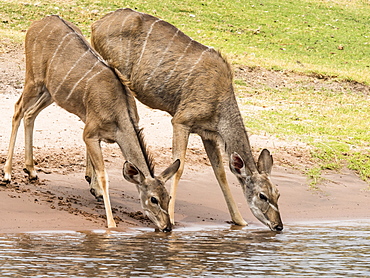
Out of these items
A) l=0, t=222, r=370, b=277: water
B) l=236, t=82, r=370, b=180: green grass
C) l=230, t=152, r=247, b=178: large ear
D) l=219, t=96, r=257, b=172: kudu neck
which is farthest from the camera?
l=236, t=82, r=370, b=180: green grass

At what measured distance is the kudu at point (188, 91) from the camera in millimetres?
8125

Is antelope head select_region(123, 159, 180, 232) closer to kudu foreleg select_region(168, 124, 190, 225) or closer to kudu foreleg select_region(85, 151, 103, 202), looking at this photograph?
kudu foreleg select_region(168, 124, 190, 225)

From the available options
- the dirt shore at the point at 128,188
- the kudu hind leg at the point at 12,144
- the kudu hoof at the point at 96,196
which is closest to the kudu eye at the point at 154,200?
the dirt shore at the point at 128,188

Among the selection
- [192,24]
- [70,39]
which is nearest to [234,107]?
[70,39]

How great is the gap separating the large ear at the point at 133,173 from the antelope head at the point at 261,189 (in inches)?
42.7

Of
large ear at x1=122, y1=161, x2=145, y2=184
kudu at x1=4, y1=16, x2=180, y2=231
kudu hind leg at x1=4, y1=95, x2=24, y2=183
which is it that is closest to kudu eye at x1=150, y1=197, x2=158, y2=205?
kudu at x1=4, y1=16, x2=180, y2=231

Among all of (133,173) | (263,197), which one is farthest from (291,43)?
(133,173)

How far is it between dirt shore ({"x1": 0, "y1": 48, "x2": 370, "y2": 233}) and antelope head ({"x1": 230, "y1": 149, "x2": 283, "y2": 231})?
520 millimetres

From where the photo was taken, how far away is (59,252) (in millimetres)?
5926

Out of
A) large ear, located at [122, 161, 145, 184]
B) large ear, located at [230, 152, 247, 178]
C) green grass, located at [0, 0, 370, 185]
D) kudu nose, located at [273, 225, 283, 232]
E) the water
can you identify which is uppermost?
green grass, located at [0, 0, 370, 185]

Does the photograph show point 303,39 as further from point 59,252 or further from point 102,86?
point 59,252

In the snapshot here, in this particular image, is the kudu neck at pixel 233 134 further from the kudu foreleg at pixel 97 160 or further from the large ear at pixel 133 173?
the kudu foreleg at pixel 97 160

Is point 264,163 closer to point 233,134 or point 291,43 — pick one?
point 233,134

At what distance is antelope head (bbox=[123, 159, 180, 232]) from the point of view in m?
7.40
